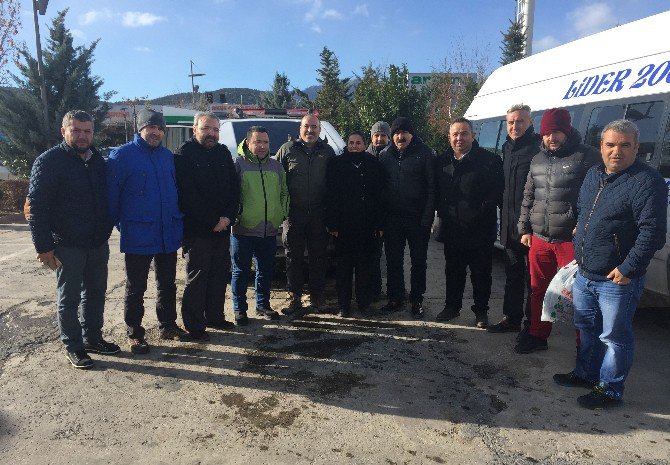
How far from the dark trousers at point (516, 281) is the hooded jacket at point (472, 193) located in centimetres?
29

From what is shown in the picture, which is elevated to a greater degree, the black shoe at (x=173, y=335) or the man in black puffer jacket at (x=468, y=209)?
the man in black puffer jacket at (x=468, y=209)

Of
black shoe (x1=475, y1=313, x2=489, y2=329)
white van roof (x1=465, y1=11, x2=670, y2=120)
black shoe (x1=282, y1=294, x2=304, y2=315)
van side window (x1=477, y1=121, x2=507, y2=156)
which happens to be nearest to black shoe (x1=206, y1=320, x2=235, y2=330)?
black shoe (x1=282, y1=294, x2=304, y2=315)

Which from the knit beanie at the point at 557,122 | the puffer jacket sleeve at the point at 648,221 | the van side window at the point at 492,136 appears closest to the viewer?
the puffer jacket sleeve at the point at 648,221

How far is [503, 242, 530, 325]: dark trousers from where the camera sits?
4.57 metres

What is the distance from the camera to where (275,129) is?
6.85 meters

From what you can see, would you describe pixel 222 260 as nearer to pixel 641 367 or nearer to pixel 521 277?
pixel 521 277

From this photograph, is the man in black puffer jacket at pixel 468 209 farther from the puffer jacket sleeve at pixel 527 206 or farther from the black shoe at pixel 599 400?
the black shoe at pixel 599 400

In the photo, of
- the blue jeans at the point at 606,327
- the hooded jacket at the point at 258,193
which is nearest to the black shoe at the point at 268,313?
the hooded jacket at the point at 258,193

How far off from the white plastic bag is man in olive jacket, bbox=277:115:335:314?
89.1 inches

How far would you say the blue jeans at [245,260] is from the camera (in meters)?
4.85

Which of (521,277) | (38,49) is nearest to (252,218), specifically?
(521,277)

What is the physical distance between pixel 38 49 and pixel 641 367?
14403 mm

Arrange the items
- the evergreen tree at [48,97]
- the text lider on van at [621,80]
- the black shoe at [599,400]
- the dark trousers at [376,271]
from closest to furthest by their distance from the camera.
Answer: the black shoe at [599,400]
the text lider on van at [621,80]
the dark trousers at [376,271]
the evergreen tree at [48,97]

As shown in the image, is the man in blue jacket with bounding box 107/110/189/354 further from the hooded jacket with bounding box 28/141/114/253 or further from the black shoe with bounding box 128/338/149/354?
the hooded jacket with bounding box 28/141/114/253
